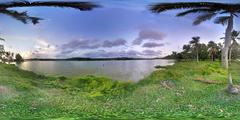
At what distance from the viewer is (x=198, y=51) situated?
6.96 meters

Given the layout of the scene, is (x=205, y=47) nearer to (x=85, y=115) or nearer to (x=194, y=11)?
(x=194, y=11)

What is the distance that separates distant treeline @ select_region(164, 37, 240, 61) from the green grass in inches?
2.1

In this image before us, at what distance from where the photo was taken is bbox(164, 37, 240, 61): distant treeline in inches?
271

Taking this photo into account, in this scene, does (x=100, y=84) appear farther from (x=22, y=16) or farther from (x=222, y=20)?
(x=222, y=20)

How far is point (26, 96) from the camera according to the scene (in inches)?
264

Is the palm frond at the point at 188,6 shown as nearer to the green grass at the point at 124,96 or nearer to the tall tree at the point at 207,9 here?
the tall tree at the point at 207,9

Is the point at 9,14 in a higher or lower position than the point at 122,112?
higher

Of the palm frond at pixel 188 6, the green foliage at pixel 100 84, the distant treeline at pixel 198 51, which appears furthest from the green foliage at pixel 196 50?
the green foliage at pixel 100 84

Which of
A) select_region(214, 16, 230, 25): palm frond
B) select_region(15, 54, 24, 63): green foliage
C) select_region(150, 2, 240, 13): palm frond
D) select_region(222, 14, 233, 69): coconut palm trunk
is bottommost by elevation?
select_region(15, 54, 24, 63): green foliage

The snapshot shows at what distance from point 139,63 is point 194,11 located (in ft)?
1.94

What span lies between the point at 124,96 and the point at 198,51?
0.69 m

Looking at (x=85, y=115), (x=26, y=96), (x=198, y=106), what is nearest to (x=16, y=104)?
(x=26, y=96)

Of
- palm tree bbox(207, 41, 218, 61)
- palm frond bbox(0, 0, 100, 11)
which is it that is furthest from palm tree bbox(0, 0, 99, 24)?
palm tree bbox(207, 41, 218, 61)

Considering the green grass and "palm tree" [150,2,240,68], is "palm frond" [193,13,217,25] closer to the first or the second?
"palm tree" [150,2,240,68]
